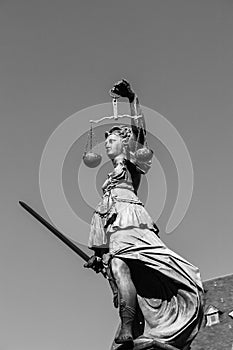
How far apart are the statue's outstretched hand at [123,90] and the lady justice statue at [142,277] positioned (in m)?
1.17

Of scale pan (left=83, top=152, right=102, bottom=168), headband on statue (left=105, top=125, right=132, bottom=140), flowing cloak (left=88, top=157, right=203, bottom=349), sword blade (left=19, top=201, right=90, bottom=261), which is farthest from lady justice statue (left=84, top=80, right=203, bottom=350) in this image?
sword blade (left=19, top=201, right=90, bottom=261)

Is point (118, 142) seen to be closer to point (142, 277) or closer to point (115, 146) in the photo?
point (115, 146)

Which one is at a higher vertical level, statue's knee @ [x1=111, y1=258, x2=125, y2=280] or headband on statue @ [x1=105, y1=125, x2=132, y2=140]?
headband on statue @ [x1=105, y1=125, x2=132, y2=140]

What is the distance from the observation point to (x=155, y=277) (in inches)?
317

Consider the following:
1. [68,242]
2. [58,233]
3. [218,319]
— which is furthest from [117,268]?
[218,319]

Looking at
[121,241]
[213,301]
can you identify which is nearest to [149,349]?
[121,241]

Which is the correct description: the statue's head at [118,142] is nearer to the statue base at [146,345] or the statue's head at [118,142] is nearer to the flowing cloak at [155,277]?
the flowing cloak at [155,277]

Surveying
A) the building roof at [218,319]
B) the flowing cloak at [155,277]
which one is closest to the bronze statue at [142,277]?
the flowing cloak at [155,277]

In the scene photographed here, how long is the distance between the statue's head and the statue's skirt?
3.83ft

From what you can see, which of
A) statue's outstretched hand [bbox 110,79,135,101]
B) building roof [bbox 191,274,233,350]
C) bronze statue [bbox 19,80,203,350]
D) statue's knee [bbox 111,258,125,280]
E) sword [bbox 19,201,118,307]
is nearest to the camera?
bronze statue [bbox 19,80,203,350]

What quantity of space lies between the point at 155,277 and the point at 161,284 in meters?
0.10

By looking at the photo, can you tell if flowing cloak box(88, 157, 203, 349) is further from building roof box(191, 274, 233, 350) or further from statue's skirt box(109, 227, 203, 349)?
building roof box(191, 274, 233, 350)

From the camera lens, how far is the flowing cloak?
7836 millimetres

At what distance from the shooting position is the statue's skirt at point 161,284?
25.8 ft
